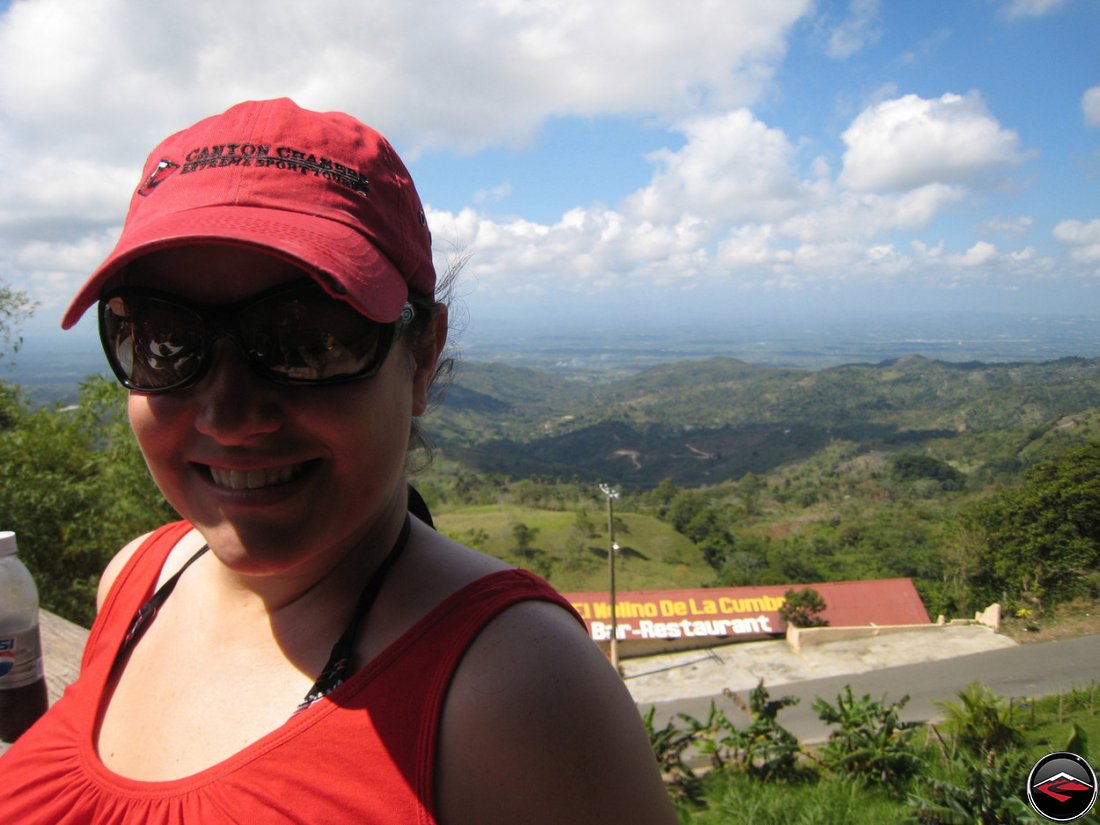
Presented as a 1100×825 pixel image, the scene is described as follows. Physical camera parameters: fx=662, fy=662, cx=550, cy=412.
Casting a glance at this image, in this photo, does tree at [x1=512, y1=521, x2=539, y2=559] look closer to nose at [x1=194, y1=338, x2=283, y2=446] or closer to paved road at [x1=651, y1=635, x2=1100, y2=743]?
paved road at [x1=651, y1=635, x2=1100, y2=743]

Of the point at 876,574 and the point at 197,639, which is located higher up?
the point at 197,639

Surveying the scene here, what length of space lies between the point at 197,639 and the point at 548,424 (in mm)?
157429

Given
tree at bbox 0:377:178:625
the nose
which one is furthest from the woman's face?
tree at bbox 0:377:178:625

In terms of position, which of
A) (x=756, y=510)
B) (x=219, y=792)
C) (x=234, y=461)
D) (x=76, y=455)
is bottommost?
(x=756, y=510)

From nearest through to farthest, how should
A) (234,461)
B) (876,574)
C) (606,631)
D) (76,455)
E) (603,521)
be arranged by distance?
(234,461) < (76,455) < (606,631) < (876,574) < (603,521)

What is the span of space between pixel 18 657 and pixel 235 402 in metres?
1.09

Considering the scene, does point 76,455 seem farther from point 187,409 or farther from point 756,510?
point 756,510

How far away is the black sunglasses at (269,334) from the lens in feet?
3.43

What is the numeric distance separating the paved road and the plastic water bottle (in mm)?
20355

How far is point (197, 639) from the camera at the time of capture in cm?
134

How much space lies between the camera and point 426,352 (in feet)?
4.34

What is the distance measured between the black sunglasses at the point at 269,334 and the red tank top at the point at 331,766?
42 centimetres

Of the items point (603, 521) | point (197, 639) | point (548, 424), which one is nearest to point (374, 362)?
point (197, 639)

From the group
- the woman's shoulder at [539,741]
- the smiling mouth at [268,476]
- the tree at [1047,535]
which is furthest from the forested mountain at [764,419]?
the smiling mouth at [268,476]
